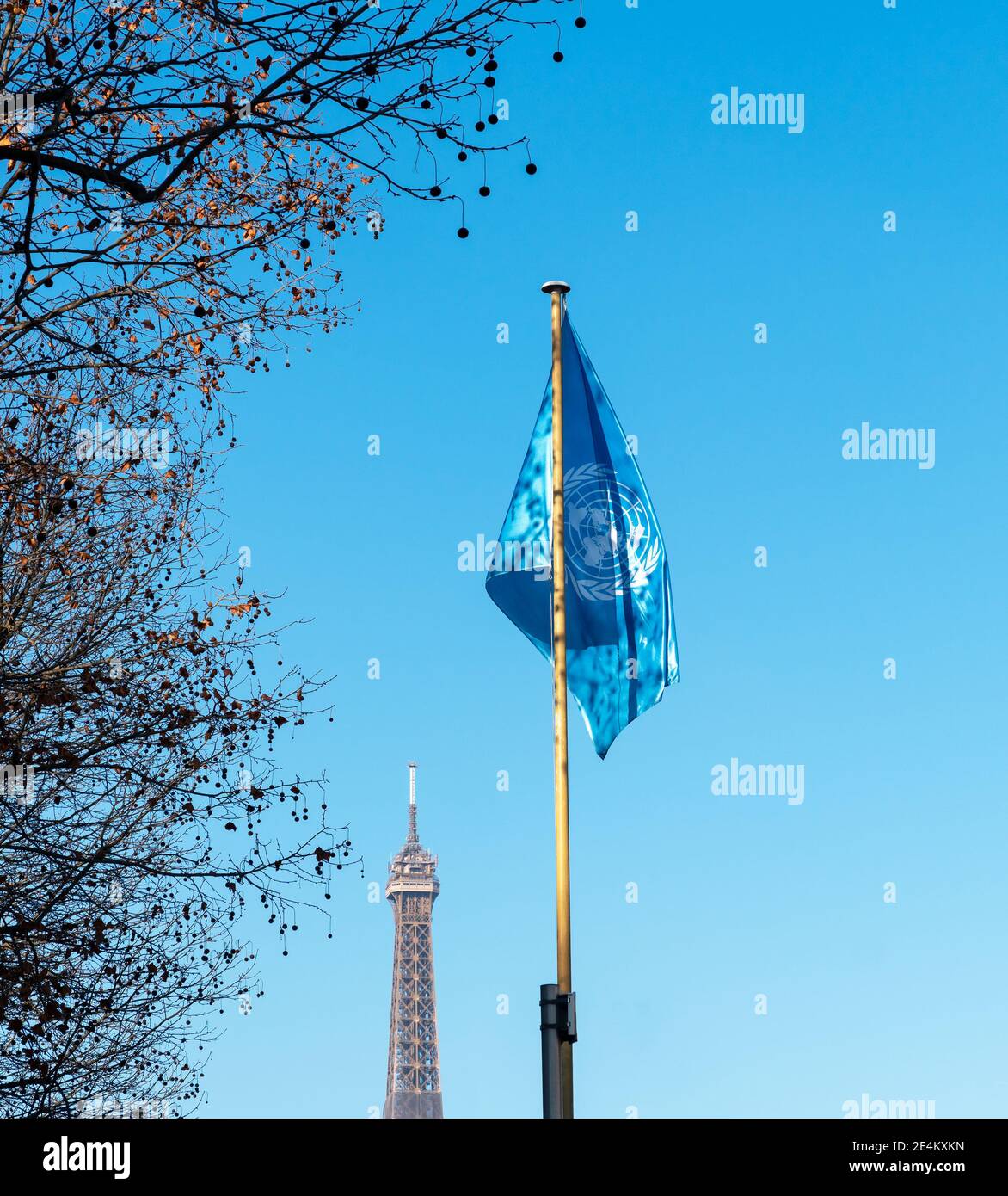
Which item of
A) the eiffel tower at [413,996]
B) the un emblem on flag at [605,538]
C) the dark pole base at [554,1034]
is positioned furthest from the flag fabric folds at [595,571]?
the eiffel tower at [413,996]

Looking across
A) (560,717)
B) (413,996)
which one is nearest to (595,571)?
(560,717)

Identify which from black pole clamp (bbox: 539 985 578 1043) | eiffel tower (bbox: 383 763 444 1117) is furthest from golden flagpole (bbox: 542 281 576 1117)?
eiffel tower (bbox: 383 763 444 1117)

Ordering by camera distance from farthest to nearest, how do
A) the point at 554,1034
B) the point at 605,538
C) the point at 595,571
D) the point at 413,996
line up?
the point at 413,996
the point at 605,538
the point at 595,571
the point at 554,1034

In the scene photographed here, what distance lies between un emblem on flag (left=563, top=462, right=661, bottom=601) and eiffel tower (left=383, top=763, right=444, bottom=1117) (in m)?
102

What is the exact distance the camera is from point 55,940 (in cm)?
1219

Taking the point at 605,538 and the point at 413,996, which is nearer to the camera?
the point at 605,538

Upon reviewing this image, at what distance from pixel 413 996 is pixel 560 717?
108 m

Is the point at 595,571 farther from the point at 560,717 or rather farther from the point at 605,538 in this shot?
the point at 560,717

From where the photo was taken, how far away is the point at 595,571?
14.9 m
